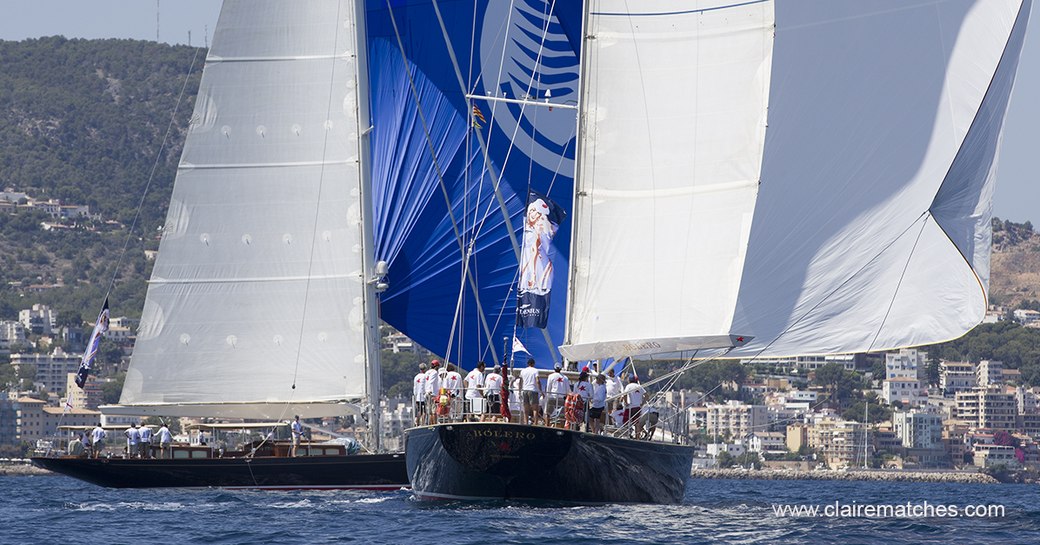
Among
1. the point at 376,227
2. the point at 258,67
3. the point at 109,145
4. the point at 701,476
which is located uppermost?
the point at 109,145

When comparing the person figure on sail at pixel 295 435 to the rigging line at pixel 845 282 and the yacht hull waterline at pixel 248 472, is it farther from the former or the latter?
the rigging line at pixel 845 282

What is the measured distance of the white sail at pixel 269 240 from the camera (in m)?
35.1

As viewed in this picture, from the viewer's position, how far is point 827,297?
24.2 meters

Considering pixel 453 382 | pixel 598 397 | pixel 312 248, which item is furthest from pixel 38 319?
pixel 598 397

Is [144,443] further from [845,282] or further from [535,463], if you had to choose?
[845,282]

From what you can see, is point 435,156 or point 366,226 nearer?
point 366,226

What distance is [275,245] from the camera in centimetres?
3512

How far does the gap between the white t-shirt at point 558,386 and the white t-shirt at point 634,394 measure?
45.1 inches

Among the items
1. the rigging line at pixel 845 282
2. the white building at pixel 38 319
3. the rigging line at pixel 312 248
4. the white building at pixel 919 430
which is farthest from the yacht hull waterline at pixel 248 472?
the white building at pixel 38 319

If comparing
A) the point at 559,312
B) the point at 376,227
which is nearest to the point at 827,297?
the point at 559,312

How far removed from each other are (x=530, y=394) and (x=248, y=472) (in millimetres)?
10353

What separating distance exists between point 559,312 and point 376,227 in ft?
15.7

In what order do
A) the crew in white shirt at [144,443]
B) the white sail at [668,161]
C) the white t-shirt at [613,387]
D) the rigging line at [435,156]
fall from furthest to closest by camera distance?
the crew in white shirt at [144,443], the rigging line at [435,156], the white t-shirt at [613,387], the white sail at [668,161]

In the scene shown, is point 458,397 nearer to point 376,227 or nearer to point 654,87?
point 654,87
